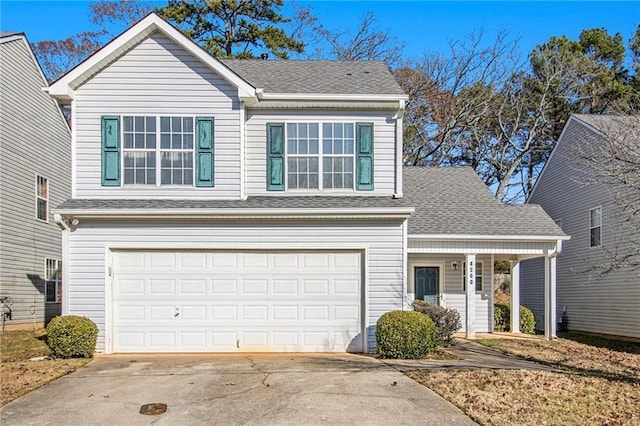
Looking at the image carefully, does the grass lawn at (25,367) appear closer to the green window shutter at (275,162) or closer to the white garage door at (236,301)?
the white garage door at (236,301)

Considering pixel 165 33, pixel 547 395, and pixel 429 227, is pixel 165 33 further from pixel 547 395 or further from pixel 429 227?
pixel 547 395

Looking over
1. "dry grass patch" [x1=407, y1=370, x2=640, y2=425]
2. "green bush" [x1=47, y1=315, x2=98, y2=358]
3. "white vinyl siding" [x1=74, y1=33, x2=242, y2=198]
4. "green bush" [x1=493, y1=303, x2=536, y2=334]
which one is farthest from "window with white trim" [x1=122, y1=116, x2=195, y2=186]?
"green bush" [x1=493, y1=303, x2=536, y2=334]

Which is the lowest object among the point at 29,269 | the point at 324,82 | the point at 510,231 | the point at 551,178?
the point at 29,269

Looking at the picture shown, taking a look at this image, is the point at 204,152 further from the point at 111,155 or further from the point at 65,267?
the point at 65,267

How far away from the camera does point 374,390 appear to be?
9398mm

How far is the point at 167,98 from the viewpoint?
13.7 m

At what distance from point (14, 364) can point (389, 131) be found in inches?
357

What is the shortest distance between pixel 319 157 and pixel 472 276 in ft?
18.9

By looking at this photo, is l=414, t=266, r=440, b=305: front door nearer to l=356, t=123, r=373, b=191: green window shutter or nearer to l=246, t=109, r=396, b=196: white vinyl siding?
l=246, t=109, r=396, b=196: white vinyl siding

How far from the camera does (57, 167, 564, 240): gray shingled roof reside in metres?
13.3

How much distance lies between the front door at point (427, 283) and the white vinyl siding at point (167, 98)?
7199 mm

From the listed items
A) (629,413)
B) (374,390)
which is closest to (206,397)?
(374,390)

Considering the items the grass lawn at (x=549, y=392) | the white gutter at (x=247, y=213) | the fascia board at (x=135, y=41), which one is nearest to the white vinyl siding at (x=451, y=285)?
the grass lawn at (x=549, y=392)

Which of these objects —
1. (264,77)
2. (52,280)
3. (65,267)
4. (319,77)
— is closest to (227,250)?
(65,267)
